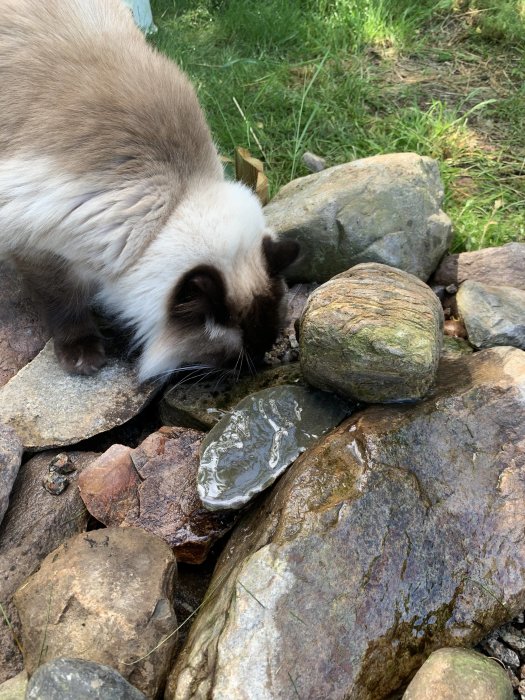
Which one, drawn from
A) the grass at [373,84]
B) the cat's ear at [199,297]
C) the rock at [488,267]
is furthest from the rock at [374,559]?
the grass at [373,84]

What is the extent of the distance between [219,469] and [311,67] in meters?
3.58

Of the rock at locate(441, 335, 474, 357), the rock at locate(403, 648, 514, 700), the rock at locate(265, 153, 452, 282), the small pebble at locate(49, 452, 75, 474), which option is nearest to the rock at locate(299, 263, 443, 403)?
the rock at locate(441, 335, 474, 357)

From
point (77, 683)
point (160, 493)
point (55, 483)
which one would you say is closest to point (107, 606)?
point (77, 683)

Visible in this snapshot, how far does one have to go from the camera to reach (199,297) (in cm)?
265

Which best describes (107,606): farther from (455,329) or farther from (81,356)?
(455,329)

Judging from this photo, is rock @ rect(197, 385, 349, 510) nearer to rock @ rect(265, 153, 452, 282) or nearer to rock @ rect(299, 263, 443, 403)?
rock @ rect(299, 263, 443, 403)

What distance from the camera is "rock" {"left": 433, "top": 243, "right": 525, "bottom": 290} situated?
3.18 m

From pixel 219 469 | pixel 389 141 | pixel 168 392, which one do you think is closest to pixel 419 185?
pixel 389 141

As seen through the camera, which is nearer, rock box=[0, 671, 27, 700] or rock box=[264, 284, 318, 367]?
rock box=[0, 671, 27, 700]

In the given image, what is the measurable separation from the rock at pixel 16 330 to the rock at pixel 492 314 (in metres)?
1.95

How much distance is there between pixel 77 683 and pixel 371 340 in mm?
1297

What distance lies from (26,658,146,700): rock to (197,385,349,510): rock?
629 mm

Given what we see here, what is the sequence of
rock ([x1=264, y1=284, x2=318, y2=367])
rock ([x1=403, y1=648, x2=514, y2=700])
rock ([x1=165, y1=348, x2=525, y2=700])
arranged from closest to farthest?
rock ([x1=403, y1=648, x2=514, y2=700]) → rock ([x1=165, y1=348, x2=525, y2=700]) → rock ([x1=264, y1=284, x2=318, y2=367])

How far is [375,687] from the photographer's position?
1.75 metres
